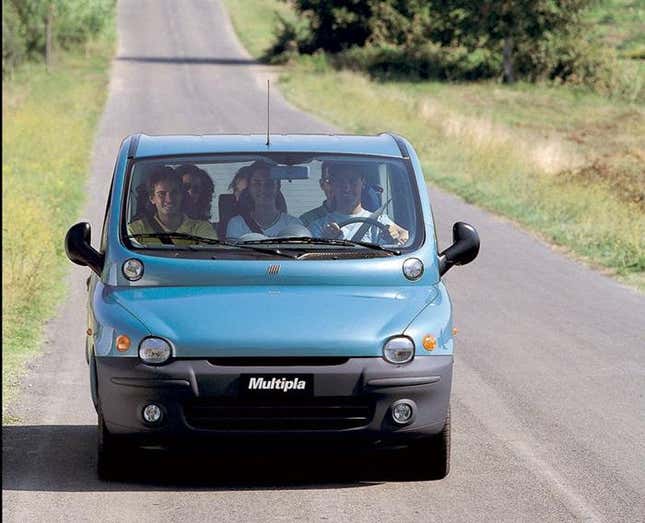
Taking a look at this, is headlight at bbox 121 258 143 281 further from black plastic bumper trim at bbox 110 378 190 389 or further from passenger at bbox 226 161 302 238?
black plastic bumper trim at bbox 110 378 190 389

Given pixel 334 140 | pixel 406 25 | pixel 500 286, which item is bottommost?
pixel 406 25

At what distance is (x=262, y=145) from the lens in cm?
855

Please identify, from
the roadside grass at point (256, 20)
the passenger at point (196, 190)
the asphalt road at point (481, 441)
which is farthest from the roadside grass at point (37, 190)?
the roadside grass at point (256, 20)

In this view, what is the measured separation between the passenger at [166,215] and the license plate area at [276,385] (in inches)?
48.4

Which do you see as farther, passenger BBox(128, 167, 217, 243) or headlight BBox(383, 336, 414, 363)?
passenger BBox(128, 167, 217, 243)

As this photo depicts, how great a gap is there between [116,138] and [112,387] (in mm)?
29603

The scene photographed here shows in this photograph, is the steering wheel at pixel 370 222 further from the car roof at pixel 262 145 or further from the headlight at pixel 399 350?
the headlight at pixel 399 350

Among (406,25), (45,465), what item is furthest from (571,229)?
(406,25)

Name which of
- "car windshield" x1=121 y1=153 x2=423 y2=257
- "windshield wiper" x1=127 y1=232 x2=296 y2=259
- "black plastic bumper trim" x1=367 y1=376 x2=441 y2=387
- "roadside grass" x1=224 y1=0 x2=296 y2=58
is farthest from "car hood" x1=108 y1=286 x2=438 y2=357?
"roadside grass" x1=224 y1=0 x2=296 y2=58

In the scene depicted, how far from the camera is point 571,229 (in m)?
20.6

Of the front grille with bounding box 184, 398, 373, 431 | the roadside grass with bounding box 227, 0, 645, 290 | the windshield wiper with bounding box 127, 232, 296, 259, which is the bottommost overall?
the roadside grass with bounding box 227, 0, 645, 290

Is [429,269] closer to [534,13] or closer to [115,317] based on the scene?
[115,317]

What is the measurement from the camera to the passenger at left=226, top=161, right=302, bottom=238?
8.13 m

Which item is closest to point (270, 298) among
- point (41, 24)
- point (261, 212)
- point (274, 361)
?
point (274, 361)
